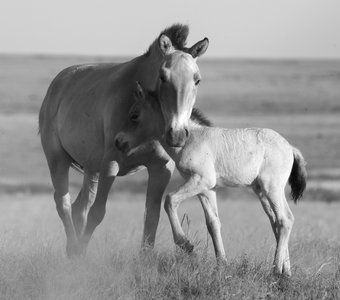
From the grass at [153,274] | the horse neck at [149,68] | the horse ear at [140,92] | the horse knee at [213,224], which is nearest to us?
the grass at [153,274]

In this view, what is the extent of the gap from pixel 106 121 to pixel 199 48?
1.22 meters

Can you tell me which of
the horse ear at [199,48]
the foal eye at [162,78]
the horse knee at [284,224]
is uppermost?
the horse ear at [199,48]

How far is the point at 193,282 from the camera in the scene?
7.93 meters

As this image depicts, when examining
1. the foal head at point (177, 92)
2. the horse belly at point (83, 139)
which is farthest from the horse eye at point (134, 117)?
the horse belly at point (83, 139)

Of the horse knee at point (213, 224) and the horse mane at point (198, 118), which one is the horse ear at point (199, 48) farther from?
the horse knee at point (213, 224)

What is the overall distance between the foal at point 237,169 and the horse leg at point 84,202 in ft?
4.97

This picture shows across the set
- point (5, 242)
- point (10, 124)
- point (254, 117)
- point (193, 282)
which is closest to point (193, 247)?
point (193, 282)

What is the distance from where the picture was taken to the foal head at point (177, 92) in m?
8.15

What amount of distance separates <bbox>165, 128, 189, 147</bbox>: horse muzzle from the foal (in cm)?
25

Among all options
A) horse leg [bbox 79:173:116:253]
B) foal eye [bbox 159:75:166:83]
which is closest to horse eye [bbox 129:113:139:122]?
foal eye [bbox 159:75:166:83]

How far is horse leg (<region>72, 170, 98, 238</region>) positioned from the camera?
1000cm

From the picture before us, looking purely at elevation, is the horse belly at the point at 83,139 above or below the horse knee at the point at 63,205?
above

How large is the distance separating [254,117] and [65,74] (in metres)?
25.4

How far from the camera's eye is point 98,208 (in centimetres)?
945
